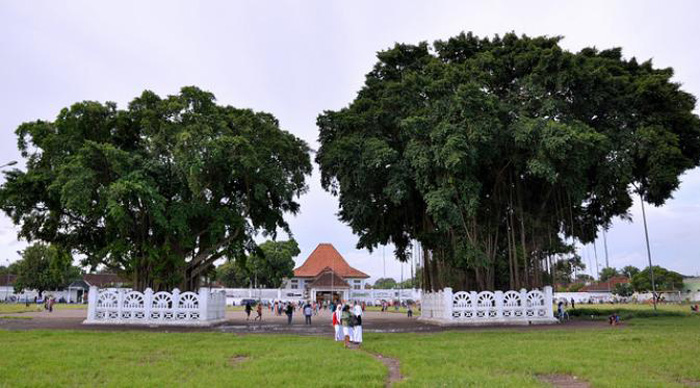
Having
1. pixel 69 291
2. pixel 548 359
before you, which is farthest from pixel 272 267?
pixel 548 359

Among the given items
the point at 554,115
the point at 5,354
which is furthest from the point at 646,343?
the point at 5,354

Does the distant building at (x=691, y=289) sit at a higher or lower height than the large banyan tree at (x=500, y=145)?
lower

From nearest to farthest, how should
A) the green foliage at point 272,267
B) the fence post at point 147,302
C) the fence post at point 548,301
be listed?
the fence post at point 147,302
the fence post at point 548,301
the green foliage at point 272,267

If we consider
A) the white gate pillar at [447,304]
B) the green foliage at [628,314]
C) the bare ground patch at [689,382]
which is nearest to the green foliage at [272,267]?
the green foliage at [628,314]

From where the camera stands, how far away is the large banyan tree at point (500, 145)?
20.2 meters

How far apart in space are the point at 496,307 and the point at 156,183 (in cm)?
1543

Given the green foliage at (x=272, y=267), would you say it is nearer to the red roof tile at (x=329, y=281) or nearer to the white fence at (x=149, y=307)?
the red roof tile at (x=329, y=281)

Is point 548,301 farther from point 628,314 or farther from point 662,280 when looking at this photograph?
point 662,280

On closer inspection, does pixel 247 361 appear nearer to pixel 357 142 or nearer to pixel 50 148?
pixel 357 142

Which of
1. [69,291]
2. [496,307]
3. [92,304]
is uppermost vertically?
[69,291]

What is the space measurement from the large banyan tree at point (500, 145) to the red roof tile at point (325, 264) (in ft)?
133

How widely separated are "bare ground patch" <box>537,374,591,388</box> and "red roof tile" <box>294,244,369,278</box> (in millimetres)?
57637

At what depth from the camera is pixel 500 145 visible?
2184 cm

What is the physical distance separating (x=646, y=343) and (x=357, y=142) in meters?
13.4
